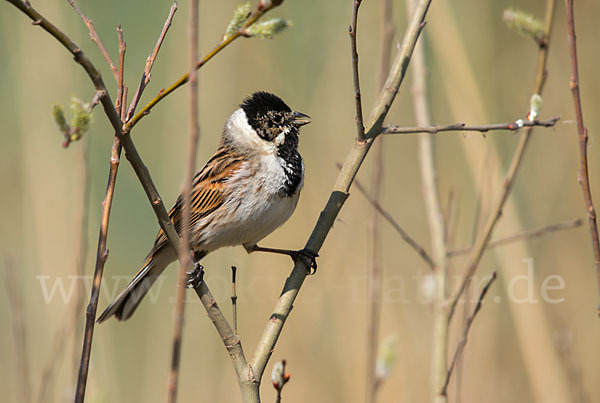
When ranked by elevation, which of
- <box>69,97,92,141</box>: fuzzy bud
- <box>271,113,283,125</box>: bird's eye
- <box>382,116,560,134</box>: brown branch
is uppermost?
<box>271,113,283,125</box>: bird's eye

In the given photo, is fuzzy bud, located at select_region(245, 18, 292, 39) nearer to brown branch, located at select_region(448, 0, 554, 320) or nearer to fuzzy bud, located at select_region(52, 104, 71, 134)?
fuzzy bud, located at select_region(52, 104, 71, 134)

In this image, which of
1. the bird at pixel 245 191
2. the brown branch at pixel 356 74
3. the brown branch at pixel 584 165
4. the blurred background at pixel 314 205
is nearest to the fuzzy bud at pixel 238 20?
the brown branch at pixel 356 74

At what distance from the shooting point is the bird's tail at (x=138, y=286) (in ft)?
9.38

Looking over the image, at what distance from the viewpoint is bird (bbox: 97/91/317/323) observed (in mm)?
2873

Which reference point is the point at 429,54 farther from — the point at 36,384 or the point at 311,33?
the point at 36,384

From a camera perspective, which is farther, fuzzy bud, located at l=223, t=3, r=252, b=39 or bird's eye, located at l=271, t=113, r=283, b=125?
bird's eye, located at l=271, t=113, r=283, b=125

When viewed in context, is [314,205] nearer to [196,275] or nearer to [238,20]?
[196,275]

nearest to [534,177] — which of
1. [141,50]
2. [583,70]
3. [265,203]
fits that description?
[583,70]

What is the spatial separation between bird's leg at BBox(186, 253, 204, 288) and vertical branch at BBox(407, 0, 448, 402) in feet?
2.38

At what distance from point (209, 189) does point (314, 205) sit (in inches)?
36.8

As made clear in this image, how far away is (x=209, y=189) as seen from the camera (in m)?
3.04

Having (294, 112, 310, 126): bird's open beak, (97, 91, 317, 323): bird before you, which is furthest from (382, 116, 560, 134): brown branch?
(294, 112, 310, 126): bird's open beak

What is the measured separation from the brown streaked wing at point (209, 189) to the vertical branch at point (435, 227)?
952mm

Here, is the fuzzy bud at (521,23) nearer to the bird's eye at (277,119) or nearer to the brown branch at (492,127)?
the brown branch at (492,127)
